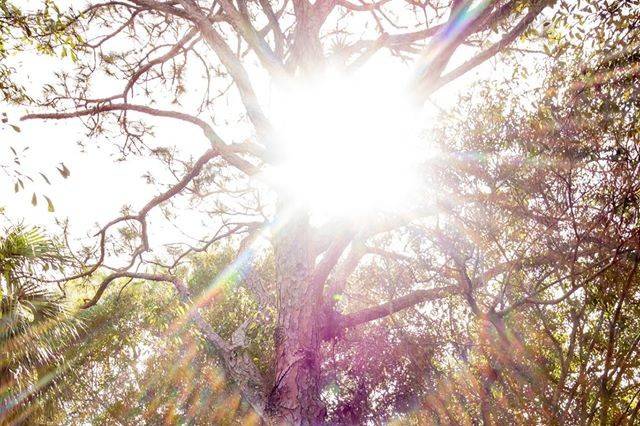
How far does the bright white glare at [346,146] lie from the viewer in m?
4.26

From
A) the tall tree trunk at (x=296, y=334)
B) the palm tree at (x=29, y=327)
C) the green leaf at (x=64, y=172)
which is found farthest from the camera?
the palm tree at (x=29, y=327)

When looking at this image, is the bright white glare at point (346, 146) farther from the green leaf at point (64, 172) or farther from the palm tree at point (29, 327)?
the palm tree at point (29, 327)

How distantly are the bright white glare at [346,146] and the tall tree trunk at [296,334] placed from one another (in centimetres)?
51

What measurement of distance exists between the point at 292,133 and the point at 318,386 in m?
2.88

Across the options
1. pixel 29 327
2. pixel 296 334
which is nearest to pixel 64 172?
pixel 296 334

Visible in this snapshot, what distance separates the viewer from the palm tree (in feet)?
17.6

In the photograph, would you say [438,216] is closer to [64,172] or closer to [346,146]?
[346,146]

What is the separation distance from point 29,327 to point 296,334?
4.10 m

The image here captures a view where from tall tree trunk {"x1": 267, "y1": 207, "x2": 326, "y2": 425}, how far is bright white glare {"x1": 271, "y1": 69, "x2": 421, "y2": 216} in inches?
19.9

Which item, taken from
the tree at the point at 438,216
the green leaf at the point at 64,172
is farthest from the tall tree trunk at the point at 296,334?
the green leaf at the point at 64,172

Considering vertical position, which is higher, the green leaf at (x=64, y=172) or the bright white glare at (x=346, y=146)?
the bright white glare at (x=346, y=146)

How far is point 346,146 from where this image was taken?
Answer: 4.51 m

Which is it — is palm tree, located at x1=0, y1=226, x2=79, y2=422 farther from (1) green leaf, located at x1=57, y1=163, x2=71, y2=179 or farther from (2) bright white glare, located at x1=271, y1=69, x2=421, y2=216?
(1) green leaf, located at x1=57, y1=163, x2=71, y2=179

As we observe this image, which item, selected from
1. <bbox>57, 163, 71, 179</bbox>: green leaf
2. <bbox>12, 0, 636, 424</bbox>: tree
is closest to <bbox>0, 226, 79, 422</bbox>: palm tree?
<bbox>12, 0, 636, 424</bbox>: tree
